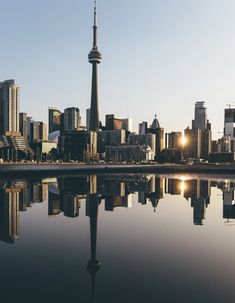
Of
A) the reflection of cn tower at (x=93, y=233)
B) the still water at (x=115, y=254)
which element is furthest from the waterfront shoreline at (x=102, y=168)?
the still water at (x=115, y=254)

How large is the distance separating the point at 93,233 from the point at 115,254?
700 cm

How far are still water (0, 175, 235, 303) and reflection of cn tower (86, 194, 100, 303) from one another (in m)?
0.07

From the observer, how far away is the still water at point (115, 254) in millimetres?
16875

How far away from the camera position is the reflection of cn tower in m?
19.6

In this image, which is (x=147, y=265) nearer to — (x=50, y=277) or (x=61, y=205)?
(x=50, y=277)

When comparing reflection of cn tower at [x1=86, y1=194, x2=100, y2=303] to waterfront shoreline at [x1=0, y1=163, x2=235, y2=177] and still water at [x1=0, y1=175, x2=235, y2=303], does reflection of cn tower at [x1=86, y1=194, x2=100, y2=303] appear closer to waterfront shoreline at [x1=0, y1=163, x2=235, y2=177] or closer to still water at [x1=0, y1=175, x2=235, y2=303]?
still water at [x1=0, y1=175, x2=235, y2=303]

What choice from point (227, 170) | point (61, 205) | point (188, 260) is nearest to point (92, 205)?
point (61, 205)

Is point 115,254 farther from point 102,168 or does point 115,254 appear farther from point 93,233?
point 102,168

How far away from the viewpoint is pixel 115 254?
934 inches

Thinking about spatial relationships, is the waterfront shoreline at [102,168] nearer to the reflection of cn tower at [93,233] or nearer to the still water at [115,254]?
the reflection of cn tower at [93,233]

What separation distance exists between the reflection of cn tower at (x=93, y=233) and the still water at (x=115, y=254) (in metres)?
0.07

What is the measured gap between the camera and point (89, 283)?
18141mm

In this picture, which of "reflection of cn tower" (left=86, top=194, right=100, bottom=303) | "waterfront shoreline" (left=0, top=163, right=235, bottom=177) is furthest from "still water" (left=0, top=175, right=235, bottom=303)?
"waterfront shoreline" (left=0, top=163, right=235, bottom=177)

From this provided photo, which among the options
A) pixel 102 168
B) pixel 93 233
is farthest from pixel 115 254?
pixel 102 168
